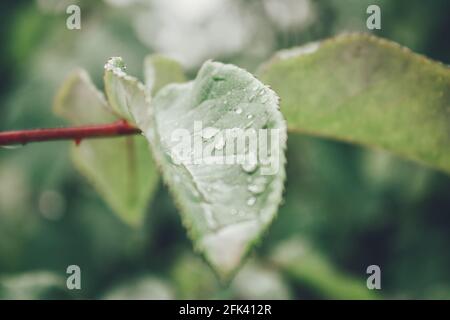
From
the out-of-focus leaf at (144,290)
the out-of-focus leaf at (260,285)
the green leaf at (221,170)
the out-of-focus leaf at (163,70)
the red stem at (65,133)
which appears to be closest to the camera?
the green leaf at (221,170)

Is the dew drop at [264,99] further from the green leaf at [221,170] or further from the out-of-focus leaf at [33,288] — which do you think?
the out-of-focus leaf at [33,288]

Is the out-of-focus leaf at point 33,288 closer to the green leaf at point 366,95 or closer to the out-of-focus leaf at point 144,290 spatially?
the out-of-focus leaf at point 144,290

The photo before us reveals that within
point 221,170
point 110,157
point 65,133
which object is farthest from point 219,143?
point 110,157

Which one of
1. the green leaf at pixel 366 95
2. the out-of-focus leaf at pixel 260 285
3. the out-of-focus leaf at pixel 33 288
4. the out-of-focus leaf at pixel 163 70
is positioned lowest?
the out-of-focus leaf at pixel 33 288

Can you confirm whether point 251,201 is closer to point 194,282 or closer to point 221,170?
point 221,170

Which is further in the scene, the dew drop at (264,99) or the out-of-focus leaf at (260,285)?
the out-of-focus leaf at (260,285)

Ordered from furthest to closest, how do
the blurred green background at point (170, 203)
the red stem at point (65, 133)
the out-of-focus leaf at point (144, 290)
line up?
the blurred green background at point (170, 203), the out-of-focus leaf at point (144, 290), the red stem at point (65, 133)

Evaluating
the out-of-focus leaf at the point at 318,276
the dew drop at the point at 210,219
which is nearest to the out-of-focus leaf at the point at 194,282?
the out-of-focus leaf at the point at 318,276

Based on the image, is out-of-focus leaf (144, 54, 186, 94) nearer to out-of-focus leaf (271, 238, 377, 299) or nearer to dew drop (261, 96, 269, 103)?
dew drop (261, 96, 269, 103)

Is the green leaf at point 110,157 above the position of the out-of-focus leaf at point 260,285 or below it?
above

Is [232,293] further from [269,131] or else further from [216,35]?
[216,35]
